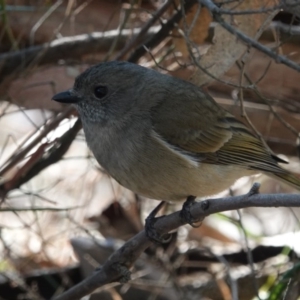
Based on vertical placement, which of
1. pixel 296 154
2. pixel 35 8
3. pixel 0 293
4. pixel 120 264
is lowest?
pixel 120 264

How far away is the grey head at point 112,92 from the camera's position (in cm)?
414

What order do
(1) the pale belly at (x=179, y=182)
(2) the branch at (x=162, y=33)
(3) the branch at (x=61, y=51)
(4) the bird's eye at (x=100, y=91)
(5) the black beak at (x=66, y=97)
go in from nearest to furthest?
(1) the pale belly at (x=179, y=182) < (5) the black beak at (x=66, y=97) < (4) the bird's eye at (x=100, y=91) < (2) the branch at (x=162, y=33) < (3) the branch at (x=61, y=51)

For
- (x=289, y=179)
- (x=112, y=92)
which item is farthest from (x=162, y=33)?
(x=289, y=179)

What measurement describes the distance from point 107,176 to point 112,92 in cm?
148

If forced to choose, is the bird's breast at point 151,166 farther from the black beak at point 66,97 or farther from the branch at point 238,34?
the branch at point 238,34

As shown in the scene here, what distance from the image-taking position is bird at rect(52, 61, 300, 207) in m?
3.82

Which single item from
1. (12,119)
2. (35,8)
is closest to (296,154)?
(35,8)

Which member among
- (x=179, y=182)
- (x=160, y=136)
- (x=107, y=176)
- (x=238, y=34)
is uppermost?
(x=107, y=176)

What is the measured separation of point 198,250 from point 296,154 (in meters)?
1.21

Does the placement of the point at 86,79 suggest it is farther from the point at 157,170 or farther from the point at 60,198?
the point at 60,198

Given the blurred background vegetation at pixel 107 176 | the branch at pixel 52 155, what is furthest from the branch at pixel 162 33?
the branch at pixel 52 155

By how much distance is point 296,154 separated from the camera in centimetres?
596

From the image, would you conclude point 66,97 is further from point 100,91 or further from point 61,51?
point 61,51

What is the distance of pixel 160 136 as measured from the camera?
3.96 meters
